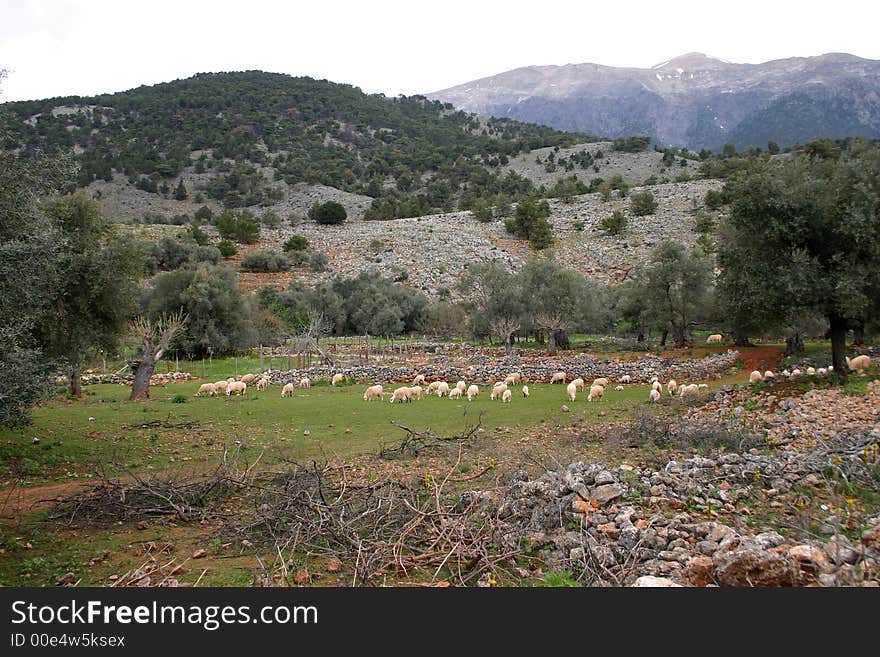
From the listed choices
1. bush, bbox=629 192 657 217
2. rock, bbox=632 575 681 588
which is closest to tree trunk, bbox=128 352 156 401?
rock, bbox=632 575 681 588

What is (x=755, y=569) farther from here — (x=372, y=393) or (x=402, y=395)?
(x=372, y=393)

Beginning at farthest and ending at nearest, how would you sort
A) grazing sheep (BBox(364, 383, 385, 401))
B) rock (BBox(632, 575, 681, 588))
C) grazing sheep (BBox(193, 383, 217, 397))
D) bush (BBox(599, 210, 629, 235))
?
bush (BBox(599, 210, 629, 235)), grazing sheep (BBox(193, 383, 217, 397)), grazing sheep (BBox(364, 383, 385, 401)), rock (BBox(632, 575, 681, 588))

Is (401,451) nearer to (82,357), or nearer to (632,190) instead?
(82,357)

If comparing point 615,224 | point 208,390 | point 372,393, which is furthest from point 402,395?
point 615,224

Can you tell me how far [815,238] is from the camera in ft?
57.4

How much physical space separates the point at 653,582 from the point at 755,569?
875mm

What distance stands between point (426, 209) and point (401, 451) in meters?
80.1

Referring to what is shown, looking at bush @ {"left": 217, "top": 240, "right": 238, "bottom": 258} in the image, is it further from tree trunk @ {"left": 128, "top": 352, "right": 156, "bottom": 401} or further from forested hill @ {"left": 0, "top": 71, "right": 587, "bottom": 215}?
tree trunk @ {"left": 128, "top": 352, "right": 156, "bottom": 401}

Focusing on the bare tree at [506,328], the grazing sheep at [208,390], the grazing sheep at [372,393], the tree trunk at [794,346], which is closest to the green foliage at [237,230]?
the bare tree at [506,328]

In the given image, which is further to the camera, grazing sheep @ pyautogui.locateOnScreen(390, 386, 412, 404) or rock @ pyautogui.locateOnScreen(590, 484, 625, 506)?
grazing sheep @ pyautogui.locateOnScreen(390, 386, 412, 404)

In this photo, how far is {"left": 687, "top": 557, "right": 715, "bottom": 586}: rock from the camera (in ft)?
16.7

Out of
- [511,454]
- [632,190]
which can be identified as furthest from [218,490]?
[632,190]

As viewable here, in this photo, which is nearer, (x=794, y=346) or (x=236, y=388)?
(x=236, y=388)

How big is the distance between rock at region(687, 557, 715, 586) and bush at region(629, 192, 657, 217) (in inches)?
2874
